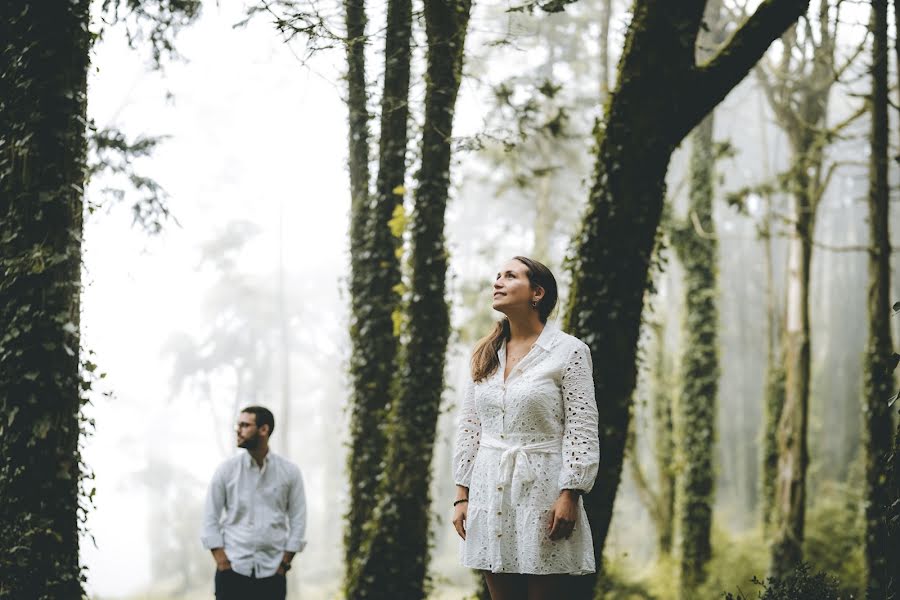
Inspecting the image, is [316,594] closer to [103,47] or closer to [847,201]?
[847,201]

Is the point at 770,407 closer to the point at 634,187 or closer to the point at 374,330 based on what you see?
the point at 374,330

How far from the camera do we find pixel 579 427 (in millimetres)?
3246

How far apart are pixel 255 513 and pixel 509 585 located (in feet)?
9.05

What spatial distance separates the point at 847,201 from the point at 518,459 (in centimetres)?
3231

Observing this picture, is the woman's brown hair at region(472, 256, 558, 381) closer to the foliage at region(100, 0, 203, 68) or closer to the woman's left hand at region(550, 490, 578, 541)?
the woman's left hand at region(550, 490, 578, 541)

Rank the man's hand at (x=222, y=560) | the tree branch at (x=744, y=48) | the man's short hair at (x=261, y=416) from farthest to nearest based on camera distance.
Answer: the man's short hair at (x=261, y=416), the man's hand at (x=222, y=560), the tree branch at (x=744, y=48)

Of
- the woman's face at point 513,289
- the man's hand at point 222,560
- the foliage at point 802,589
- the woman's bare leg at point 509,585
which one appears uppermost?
the woman's face at point 513,289

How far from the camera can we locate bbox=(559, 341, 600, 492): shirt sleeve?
10.3ft

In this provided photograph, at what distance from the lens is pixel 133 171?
9.11m

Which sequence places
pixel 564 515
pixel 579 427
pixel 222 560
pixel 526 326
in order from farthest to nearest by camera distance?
pixel 222 560, pixel 526 326, pixel 579 427, pixel 564 515

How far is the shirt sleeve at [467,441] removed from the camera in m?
3.55

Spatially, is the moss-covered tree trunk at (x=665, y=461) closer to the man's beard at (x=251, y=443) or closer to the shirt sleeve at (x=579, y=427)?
the man's beard at (x=251, y=443)

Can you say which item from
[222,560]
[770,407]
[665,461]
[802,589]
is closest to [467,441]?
[802,589]

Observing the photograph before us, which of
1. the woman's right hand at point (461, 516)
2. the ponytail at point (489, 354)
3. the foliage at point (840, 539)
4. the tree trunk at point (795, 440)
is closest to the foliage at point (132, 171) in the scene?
the ponytail at point (489, 354)
